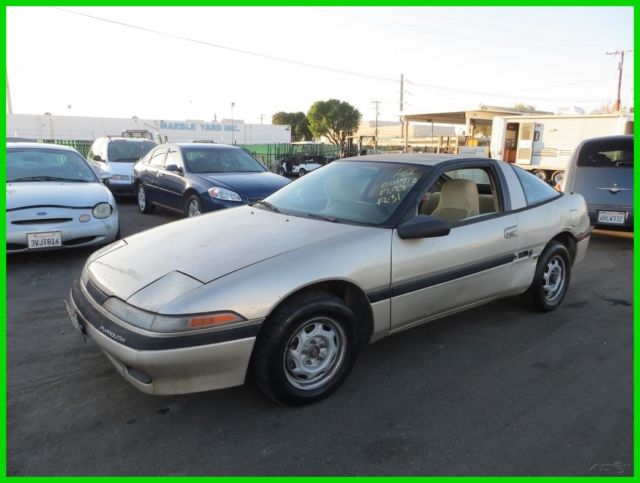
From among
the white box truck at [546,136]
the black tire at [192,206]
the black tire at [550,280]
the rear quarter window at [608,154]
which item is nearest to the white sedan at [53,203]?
the black tire at [192,206]

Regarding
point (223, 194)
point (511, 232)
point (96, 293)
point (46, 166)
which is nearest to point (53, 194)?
point (46, 166)

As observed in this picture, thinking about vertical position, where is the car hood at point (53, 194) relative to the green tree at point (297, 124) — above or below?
below

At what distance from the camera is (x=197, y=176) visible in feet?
25.5

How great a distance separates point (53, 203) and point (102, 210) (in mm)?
550

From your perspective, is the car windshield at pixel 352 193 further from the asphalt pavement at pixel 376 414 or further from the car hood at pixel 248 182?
the car hood at pixel 248 182

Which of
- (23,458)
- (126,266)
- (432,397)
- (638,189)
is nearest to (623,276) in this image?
(638,189)

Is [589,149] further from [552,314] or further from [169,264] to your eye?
[169,264]

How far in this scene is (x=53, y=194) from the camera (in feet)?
18.5

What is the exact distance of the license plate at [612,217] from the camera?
7.16 m

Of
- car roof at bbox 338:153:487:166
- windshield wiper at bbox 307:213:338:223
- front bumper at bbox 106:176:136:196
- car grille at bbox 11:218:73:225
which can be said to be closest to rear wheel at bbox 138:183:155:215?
front bumper at bbox 106:176:136:196

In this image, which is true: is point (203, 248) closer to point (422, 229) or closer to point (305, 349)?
point (305, 349)

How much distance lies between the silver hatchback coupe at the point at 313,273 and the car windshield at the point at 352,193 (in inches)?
0.6

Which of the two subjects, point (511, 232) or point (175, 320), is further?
point (511, 232)

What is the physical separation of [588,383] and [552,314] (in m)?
1.32
